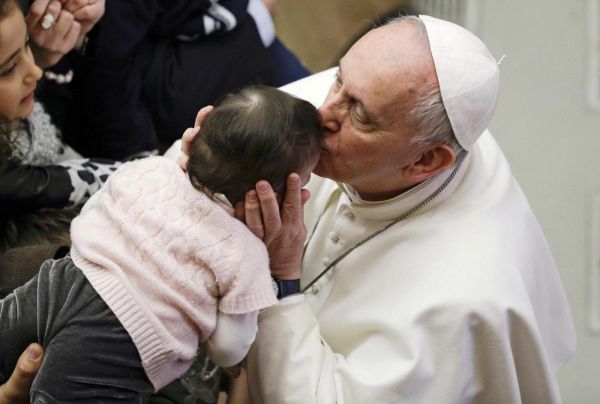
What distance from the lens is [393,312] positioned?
1796 mm

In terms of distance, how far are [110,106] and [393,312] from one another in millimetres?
1034

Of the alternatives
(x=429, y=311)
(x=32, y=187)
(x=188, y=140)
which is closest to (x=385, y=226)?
(x=429, y=311)

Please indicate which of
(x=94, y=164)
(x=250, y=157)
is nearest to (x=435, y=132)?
(x=250, y=157)

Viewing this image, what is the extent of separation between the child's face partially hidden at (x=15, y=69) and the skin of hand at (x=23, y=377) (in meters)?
0.60

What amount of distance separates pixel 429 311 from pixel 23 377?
788 millimetres

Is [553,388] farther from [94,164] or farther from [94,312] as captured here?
[94,164]

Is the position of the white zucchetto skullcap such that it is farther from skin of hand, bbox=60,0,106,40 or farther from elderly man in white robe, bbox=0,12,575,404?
skin of hand, bbox=60,0,106,40

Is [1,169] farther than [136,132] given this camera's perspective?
No

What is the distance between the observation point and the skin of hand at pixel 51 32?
2045 mm

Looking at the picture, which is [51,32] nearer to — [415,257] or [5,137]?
[5,137]

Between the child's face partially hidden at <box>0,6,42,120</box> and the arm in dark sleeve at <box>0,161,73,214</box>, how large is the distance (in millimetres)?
154

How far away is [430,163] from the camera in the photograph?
5.89ft

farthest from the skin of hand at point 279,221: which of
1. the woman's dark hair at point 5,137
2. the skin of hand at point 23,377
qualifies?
the woman's dark hair at point 5,137

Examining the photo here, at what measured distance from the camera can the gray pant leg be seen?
1.53m
